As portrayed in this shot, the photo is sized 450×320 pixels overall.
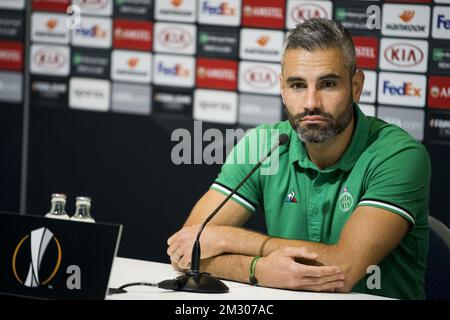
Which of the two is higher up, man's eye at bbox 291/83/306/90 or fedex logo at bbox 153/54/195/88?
fedex logo at bbox 153/54/195/88

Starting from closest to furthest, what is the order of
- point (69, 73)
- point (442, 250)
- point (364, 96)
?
point (442, 250) → point (364, 96) → point (69, 73)

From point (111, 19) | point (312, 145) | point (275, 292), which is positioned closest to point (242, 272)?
point (275, 292)

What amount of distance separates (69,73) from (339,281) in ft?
8.88

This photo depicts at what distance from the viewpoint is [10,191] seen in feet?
15.5

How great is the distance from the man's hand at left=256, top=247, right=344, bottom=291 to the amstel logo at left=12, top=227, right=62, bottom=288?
60 centimetres

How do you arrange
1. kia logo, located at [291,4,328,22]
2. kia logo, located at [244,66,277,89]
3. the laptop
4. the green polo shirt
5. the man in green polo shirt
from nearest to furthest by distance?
the laptop < the man in green polo shirt < the green polo shirt < kia logo, located at [291,4,328,22] < kia logo, located at [244,66,277,89]

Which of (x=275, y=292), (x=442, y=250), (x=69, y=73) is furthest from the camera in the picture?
(x=69, y=73)

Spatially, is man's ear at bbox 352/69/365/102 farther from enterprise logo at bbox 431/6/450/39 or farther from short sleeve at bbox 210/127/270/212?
enterprise logo at bbox 431/6/450/39

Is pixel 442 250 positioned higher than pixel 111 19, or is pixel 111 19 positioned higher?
pixel 111 19

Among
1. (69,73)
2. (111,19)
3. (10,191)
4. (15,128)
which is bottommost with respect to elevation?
(10,191)

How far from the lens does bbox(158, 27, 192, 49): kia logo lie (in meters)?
4.29

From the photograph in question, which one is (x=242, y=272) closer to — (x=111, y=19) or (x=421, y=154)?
(x=421, y=154)

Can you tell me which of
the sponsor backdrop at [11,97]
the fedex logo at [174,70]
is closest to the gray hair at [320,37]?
the fedex logo at [174,70]

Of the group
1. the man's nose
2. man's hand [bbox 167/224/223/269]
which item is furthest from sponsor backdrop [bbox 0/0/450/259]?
man's hand [bbox 167/224/223/269]
